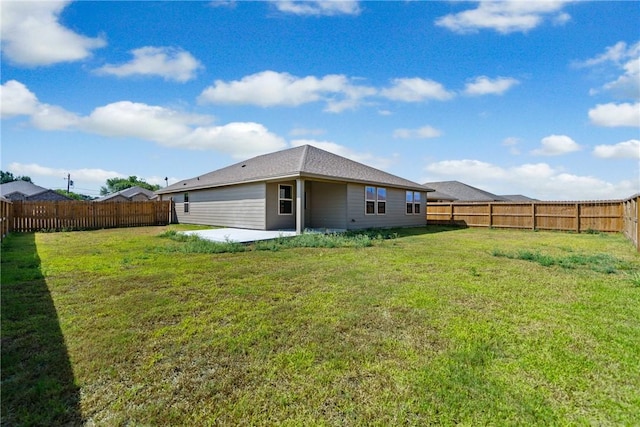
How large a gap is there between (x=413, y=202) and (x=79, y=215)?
696 inches

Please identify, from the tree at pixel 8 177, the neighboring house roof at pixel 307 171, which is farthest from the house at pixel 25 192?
the tree at pixel 8 177

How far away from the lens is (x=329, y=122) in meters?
16.3

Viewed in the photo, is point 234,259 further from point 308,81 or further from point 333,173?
point 308,81

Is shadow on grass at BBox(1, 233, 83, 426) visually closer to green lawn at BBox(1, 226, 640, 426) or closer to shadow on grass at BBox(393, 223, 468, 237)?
green lawn at BBox(1, 226, 640, 426)

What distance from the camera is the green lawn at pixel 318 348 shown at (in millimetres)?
1982

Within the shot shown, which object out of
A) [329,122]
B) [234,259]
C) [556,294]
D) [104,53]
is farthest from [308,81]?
[556,294]

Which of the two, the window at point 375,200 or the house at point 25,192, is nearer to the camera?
the window at point 375,200

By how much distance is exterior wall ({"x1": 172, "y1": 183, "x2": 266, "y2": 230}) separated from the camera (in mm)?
Result: 13328

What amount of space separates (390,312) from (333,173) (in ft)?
32.1

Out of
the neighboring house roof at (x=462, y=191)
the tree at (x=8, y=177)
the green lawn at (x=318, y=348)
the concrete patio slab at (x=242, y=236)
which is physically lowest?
the green lawn at (x=318, y=348)

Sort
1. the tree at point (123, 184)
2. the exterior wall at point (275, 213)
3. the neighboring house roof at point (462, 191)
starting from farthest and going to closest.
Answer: the tree at point (123, 184) < the neighboring house roof at point (462, 191) < the exterior wall at point (275, 213)

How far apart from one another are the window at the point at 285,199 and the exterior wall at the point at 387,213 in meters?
2.64

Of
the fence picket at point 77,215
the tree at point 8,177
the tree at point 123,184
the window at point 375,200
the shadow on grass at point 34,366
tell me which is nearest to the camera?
the shadow on grass at point 34,366

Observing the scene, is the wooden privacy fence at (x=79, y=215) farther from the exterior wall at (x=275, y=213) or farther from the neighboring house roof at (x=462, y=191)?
the neighboring house roof at (x=462, y=191)
